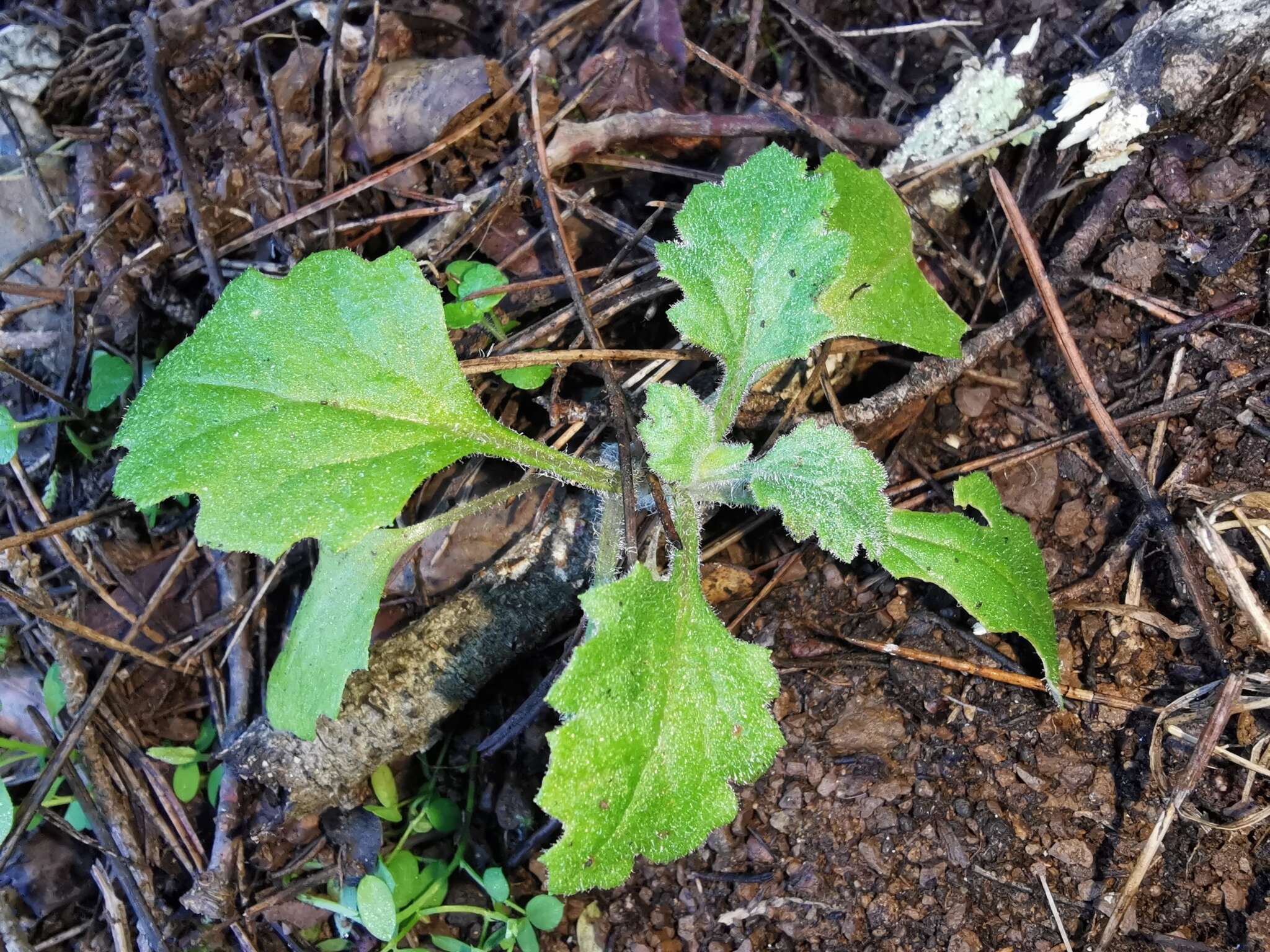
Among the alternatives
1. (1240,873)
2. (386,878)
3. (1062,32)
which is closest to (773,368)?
(1062,32)

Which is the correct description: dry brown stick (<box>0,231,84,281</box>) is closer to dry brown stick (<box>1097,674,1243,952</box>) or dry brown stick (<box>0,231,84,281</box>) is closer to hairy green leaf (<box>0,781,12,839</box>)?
hairy green leaf (<box>0,781,12,839</box>)

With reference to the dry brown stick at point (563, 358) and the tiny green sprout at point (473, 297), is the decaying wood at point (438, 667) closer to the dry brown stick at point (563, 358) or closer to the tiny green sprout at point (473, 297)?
the dry brown stick at point (563, 358)

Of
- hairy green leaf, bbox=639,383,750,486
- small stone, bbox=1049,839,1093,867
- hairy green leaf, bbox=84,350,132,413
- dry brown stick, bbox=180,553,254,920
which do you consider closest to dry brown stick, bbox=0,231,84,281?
hairy green leaf, bbox=84,350,132,413

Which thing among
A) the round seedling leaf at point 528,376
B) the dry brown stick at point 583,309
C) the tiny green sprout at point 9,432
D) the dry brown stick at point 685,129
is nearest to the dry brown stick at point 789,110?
the dry brown stick at point 685,129

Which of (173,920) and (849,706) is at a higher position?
(849,706)

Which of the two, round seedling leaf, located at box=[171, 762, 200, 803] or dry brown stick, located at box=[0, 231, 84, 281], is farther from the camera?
dry brown stick, located at box=[0, 231, 84, 281]

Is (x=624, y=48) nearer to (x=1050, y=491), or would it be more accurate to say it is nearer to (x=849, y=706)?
(x=1050, y=491)
